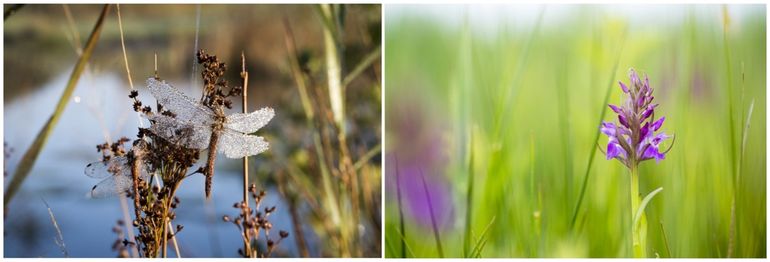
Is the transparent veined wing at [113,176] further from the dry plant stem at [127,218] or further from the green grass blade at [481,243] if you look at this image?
the green grass blade at [481,243]

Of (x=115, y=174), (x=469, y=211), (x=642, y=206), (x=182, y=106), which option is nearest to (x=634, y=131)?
(x=642, y=206)

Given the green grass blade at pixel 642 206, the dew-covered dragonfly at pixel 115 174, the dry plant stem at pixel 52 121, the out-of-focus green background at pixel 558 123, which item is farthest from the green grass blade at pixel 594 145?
the dry plant stem at pixel 52 121

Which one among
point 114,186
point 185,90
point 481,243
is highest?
point 185,90

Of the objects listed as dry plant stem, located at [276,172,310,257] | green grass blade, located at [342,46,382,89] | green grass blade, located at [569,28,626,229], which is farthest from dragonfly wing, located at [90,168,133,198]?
green grass blade, located at [569,28,626,229]

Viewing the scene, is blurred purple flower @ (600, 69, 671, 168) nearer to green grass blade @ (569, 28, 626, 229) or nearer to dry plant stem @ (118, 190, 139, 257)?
green grass blade @ (569, 28, 626, 229)

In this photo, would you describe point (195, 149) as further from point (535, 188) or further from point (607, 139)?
point (607, 139)

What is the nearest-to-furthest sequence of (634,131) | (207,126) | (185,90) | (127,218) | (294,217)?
(634,131)
(207,126)
(185,90)
(127,218)
(294,217)

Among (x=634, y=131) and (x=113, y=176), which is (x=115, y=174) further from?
(x=634, y=131)
